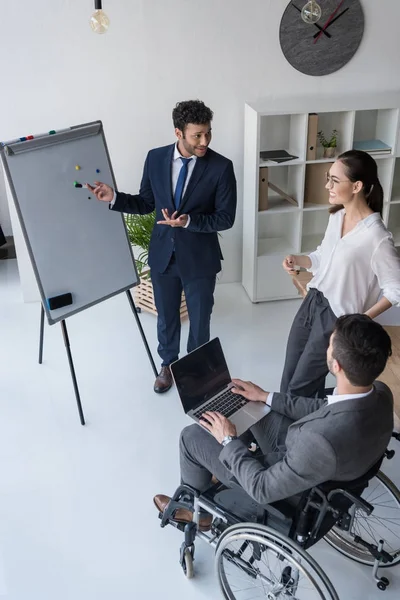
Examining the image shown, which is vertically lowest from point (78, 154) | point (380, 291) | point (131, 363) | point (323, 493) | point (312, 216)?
point (131, 363)

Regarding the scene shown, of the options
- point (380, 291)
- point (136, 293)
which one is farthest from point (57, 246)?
point (380, 291)

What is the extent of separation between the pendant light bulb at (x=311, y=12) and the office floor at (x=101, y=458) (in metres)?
1.92

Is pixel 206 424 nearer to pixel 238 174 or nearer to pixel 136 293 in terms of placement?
pixel 136 293

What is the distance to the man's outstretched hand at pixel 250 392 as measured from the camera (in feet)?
7.65

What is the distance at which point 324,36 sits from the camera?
12.9 ft

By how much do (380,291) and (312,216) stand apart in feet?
6.87

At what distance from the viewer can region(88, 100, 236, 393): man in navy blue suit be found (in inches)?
115

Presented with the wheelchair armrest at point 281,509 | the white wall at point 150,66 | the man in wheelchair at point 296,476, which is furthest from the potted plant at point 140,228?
the wheelchair armrest at point 281,509

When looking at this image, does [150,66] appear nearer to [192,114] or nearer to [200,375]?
[192,114]

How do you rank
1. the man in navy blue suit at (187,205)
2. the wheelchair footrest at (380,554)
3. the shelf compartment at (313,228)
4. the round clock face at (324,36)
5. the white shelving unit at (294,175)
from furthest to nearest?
1. the shelf compartment at (313,228)
2. the white shelving unit at (294,175)
3. the round clock face at (324,36)
4. the man in navy blue suit at (187,205)
5. the wheelchair footrest at (380,554)

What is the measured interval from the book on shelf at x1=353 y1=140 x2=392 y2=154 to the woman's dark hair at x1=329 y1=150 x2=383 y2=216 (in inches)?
68.2

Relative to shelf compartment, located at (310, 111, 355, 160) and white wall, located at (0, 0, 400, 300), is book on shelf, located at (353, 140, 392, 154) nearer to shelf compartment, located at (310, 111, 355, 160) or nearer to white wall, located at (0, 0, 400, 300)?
shelf compartment, located at (310, 111, 355, 160)

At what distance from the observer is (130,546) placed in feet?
8.37

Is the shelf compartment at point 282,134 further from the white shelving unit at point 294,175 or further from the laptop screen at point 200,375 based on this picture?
the laptop screen at point 200,375
